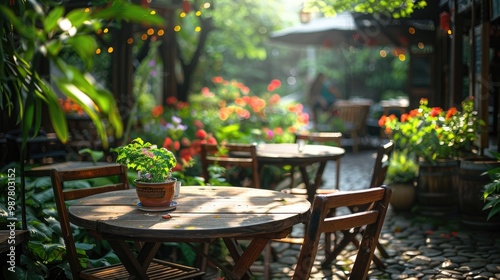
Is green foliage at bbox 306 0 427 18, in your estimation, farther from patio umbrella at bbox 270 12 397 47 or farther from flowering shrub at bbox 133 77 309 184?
patio umbrella at bbox 270 12 397 47

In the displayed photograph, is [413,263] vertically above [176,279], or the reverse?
[176,279]

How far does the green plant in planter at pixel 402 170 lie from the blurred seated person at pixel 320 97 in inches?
331

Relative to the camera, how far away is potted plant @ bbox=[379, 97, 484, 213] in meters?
7.68

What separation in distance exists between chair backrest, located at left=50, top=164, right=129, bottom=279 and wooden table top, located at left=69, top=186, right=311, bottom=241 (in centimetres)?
13

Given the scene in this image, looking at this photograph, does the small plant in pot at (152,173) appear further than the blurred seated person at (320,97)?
No

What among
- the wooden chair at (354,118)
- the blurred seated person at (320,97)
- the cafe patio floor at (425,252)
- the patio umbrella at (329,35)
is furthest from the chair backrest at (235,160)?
the blurred seated person at (320,97)

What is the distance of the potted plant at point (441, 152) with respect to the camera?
25.2 feet

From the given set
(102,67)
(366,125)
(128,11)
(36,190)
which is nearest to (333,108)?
(366,125)

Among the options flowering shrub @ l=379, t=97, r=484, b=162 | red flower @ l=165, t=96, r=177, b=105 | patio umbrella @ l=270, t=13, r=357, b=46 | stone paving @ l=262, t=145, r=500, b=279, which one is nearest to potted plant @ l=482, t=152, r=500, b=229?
stone paving @ l=262, t=145, r=500, b=279

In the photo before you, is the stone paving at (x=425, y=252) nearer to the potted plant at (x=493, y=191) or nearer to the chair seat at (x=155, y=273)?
the potted plant at (x=493, y=191)

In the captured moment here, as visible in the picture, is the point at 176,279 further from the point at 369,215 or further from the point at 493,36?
the point at 493,36

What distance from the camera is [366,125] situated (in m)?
15.7

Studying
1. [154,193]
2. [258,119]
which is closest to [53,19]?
[154,193]

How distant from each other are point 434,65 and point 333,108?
4.07m
